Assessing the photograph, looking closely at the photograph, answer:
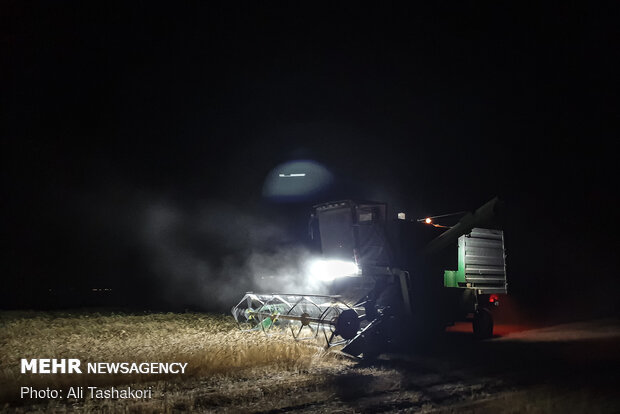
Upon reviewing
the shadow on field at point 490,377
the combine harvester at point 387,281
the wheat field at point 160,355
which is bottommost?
the shadow on field at point 490,377

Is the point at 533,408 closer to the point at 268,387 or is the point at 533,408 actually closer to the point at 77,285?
the point at 268,387

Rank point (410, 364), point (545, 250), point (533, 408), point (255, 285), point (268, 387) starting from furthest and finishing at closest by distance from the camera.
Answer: point (545, 250), point (255, 285), point (410, 364), point (268, 387), point (533, 408)

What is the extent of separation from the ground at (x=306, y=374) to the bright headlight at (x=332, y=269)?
2618mm

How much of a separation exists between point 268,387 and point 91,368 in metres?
3.18

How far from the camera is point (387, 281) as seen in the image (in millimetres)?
11391

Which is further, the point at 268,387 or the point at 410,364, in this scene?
the point at 410,364

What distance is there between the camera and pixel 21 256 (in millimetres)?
34000

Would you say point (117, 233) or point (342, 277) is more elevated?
point (117, 233)

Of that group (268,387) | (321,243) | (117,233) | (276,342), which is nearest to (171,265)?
(117,233)

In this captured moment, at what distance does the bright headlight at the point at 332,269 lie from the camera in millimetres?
12258

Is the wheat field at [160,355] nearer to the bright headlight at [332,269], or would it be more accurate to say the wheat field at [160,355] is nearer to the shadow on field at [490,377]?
the shadow on field at [490,377]

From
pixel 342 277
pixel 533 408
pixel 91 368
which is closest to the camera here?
pixel 533 408

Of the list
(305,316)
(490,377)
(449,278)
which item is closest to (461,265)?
(449,278)

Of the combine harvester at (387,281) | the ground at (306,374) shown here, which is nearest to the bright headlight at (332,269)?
the combine harvester at (387,281)
